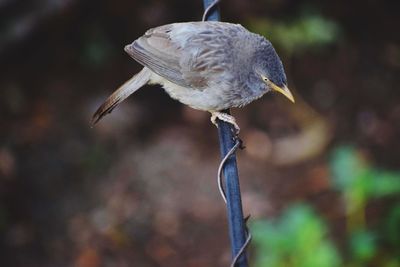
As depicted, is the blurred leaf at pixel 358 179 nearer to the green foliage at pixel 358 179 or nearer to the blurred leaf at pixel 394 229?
the green foliage at pixel 358 179

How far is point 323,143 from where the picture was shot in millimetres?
5414

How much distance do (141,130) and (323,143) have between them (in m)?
1.52

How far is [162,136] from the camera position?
560 centimetres

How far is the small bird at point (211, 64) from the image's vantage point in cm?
299

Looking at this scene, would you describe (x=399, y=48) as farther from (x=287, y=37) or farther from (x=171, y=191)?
(x=171, y=191)

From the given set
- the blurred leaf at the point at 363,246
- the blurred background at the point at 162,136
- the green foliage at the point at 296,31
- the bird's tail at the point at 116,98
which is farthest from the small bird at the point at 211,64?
the green foliage at the point at 296,31

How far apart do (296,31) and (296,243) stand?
2.80 metres

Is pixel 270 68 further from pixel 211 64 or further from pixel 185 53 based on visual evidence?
pixel 185 53

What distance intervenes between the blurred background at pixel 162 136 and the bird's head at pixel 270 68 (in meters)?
1.69

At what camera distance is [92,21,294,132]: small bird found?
118 inches

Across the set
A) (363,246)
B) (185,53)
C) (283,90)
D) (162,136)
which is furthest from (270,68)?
(162,136)

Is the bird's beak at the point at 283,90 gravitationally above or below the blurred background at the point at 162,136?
above

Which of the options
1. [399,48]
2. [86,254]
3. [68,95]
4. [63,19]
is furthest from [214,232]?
[399,48]

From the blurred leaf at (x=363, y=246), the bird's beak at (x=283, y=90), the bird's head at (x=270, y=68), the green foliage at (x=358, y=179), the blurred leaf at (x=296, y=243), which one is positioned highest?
the bird's head at (x=270, y=68)
